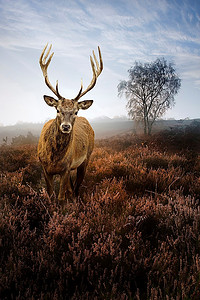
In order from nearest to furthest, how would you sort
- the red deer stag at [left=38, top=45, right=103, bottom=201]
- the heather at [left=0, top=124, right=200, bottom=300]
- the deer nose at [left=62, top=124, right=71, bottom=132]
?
the heather at [left=0, top=124, right=200, bottom=300] < the deer nose at [left=62, top=124, right=71, bottom=132] < the red deer stag at [left=38, top=45, right=103, bottom=201]

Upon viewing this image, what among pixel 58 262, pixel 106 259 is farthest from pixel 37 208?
pixel 106 259

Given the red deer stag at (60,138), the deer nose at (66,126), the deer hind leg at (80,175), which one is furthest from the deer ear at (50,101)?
the deer hind leg at (80,175)

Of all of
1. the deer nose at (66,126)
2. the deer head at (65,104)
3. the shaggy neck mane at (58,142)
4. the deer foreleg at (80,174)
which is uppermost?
the deer head at (65,104)

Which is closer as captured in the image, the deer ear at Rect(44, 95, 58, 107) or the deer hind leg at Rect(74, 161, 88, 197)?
the deer ear at Rect(44, 95, 58, 107)

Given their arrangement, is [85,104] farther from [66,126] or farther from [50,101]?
[66,126]

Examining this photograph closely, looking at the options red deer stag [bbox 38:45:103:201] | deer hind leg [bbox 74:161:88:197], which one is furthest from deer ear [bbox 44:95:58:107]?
deer hind leg [bbox 74:161:88:197]

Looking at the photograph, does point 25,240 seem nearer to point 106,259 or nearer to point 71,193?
point 106,259

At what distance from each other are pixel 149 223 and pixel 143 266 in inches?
35.9

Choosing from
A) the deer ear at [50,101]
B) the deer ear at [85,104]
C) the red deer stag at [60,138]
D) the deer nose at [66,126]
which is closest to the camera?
the deer nose at [66,126]

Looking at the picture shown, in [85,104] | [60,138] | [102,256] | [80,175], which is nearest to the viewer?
[102,256]

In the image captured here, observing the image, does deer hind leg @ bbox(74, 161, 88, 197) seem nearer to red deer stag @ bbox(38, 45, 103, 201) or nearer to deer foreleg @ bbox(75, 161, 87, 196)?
deer foreleg @ bbox(75, 161, 87, 196)

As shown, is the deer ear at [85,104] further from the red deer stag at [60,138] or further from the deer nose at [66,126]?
the deer nose at [66,126]

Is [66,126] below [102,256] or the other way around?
the other way around

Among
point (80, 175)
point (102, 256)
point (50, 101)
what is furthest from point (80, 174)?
A: point (102, 256)
